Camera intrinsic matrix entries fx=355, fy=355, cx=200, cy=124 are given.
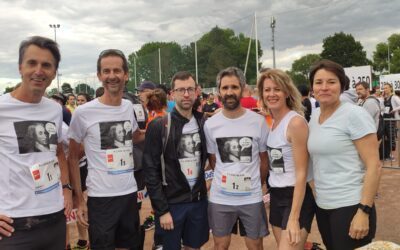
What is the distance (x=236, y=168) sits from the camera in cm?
308

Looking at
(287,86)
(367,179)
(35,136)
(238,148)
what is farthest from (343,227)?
(35,136)

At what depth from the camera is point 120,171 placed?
2.98m

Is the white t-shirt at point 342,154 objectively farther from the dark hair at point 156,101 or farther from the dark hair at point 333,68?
the dark hair at point 156,101

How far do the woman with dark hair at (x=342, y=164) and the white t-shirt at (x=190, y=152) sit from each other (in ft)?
3.27

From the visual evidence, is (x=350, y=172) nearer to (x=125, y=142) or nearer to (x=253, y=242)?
(x=253, y=242)

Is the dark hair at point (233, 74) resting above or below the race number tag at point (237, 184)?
above

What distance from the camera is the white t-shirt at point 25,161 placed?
2.30 metres

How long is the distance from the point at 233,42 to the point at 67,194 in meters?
67.7

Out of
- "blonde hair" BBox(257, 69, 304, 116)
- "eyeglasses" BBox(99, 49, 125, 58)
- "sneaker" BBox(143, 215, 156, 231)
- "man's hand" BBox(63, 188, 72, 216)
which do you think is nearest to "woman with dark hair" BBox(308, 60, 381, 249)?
"blonde hair" BBox(257, 69, 304, 116)

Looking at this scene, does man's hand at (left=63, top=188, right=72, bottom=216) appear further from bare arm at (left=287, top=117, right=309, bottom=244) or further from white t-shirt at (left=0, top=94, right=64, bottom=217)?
bare arm at (left=287, top=117, right=309, bottom=244)

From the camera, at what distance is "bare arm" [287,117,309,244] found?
2594 millimetres

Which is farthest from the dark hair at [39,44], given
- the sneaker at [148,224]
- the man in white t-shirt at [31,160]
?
the sneaker at [148,224]

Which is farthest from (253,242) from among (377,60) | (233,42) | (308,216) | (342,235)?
(377,60)

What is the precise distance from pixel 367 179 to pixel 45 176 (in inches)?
84.7
